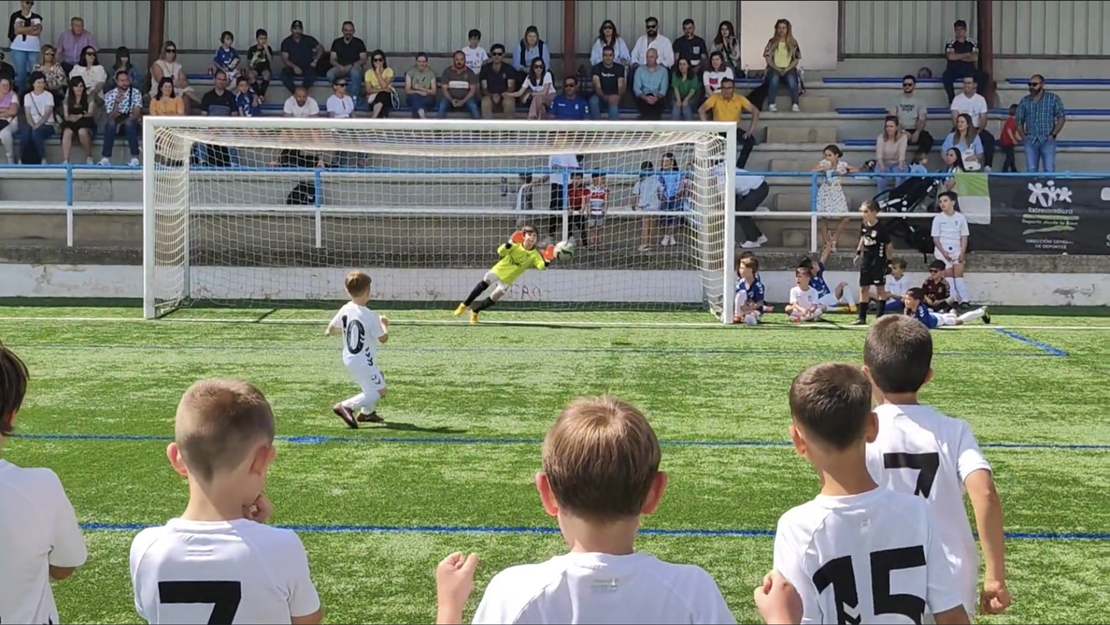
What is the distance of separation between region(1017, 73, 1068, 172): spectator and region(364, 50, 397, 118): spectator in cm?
1025

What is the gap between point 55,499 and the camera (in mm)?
3227

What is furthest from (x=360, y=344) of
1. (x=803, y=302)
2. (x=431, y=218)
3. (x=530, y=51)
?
(x=530, y=51)

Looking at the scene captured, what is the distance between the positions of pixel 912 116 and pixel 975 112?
1.01 metres

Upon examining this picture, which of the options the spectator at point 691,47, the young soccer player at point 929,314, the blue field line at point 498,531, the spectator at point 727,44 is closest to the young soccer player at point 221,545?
the blue field line at point 498,531

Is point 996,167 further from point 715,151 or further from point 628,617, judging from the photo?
point 628,617

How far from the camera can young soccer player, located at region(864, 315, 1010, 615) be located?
12.1 ft

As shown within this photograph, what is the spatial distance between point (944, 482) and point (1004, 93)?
2093cm

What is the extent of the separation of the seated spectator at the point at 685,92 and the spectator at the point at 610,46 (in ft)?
3.46

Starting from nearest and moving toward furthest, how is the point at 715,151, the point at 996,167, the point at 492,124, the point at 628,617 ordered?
the point at 628,617, the point at 492,124, the point at 715,151, the point at 996,167

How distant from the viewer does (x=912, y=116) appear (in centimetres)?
2178

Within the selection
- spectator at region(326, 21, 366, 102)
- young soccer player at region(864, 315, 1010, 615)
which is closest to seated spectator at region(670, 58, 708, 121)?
spectator at region(326, 21, 366, 102)

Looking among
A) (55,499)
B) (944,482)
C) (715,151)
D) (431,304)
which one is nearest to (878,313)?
(715,151)

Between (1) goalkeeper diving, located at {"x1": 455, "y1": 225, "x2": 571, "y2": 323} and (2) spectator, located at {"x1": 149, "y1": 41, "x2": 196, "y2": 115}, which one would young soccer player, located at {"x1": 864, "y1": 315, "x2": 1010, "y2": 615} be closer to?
(1) goalkeeper diving, located at {"x1": 455, "y1": 225, "x2": 571, "y2": 323}

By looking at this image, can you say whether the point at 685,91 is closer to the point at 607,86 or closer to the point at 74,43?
the point at 607,86
